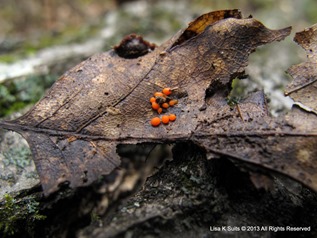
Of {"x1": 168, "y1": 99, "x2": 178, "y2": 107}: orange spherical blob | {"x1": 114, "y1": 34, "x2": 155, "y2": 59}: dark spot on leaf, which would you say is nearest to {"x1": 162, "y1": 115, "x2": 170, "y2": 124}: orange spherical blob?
{"x1": 168, "y1": 99, "x2": 178, "y2": 107}: orange spherical blob

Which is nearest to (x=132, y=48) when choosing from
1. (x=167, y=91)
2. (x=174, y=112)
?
(x=167, y=91)

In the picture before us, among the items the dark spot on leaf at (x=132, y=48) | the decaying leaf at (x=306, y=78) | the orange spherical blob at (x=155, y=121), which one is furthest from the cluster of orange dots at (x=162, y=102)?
the decaying leaf at (x=306, y=78)

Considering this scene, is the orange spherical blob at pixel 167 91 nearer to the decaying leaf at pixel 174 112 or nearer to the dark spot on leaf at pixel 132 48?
the decaying leaf at pixel 174 112

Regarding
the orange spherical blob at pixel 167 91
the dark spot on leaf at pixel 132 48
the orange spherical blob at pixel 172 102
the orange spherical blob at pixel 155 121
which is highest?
the dark spot on leaf at pixel 132 48

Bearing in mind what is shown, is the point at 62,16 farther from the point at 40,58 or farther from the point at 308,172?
the point at 308,172

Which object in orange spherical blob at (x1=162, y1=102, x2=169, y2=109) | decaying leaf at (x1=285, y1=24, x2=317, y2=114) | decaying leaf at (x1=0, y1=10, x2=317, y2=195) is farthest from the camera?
orange spherical blob at (x1=162, y1=102, x2=169, y2=109)

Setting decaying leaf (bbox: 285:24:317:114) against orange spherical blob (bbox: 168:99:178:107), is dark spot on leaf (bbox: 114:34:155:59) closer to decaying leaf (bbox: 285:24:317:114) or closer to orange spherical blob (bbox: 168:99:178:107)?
orange spherical blob (bbox: 168:99:178:107)
